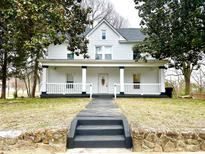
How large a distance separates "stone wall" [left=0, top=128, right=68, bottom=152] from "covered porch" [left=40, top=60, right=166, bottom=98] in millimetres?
18237

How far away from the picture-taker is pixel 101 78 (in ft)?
94.2

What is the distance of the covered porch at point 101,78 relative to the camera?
86.7 ft

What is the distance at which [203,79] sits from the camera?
133 feet

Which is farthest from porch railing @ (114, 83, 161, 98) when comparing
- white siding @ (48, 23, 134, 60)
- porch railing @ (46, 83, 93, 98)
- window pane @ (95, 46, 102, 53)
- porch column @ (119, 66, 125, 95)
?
window pane @ (95, 46, 102, 53)

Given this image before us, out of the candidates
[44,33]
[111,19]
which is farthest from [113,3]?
[44,33]

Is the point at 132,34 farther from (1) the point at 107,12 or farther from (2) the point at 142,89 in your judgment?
(1) the point at 107,12

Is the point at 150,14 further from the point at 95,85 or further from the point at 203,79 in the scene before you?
the point at 203,79

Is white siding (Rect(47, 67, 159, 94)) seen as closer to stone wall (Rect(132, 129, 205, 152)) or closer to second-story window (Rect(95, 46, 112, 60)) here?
second-story window (Rect(95, 46, 112, 60))

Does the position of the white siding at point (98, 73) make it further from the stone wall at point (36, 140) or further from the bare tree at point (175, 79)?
the stone wall at point (36, 140)

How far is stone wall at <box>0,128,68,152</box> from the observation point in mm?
7234

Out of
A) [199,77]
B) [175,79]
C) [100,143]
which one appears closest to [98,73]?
[175,79]

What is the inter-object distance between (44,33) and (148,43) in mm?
11359

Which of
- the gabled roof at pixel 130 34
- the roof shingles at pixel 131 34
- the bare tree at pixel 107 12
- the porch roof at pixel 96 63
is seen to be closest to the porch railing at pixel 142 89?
the porch roof at pixel 96 63

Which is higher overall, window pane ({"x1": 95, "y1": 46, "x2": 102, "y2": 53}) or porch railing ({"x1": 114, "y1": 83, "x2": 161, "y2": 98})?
window pane ({"x1": 95, "y1": 46, "x2": 102, "y2": 53})
